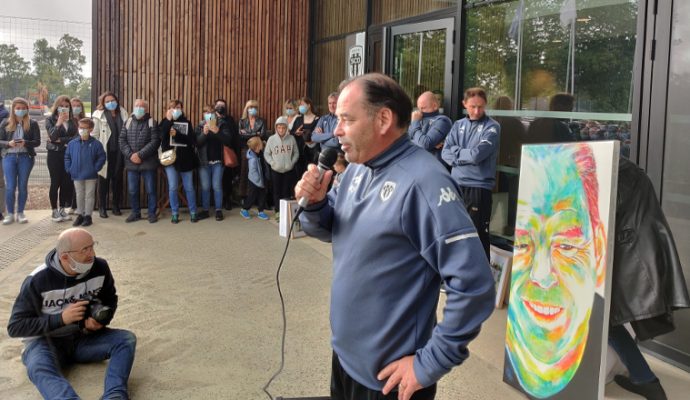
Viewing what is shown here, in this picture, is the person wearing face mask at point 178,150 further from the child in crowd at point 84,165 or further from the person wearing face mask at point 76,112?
the person wearing face mask at point 76,112

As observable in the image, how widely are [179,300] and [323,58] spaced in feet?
19.1

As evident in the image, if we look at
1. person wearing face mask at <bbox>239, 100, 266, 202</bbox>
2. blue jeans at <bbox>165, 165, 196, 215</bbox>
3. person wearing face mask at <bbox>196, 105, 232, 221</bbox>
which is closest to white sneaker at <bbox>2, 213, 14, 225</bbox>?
blue jeans at <bbox>165, 165, 196, 215</bbox>

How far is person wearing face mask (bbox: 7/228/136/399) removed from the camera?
3201mm

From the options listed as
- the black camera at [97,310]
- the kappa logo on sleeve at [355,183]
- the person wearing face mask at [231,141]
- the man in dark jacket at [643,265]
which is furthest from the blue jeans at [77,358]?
the person wearing face mask at [231,141]

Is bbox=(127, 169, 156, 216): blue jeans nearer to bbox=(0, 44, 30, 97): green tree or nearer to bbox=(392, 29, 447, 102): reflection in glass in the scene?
bbox=(0, 44, 30, 97): green tree

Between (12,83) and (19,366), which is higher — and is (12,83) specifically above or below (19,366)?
above

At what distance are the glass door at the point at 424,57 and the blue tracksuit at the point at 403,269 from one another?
442cm

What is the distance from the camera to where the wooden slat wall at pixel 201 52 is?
8844 mm

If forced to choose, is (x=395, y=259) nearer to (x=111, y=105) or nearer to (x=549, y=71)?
(x=549, y=71)

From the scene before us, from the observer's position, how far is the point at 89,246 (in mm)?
3328

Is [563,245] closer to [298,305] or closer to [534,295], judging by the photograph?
[534,295]

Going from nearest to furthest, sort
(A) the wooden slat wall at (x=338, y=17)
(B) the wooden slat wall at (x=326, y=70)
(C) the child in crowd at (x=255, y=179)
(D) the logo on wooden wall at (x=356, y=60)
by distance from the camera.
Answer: (D) the logo on wooden wall at (x=356, y=60) → (A) the wooden slat wall at (x=338, y=17) → (C) the child in crowd at (x=255, y=179) → (B) the wooden slat wall at (x=326, y=70)

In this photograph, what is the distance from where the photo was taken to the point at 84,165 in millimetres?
7734

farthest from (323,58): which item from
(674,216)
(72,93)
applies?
(674,216)
